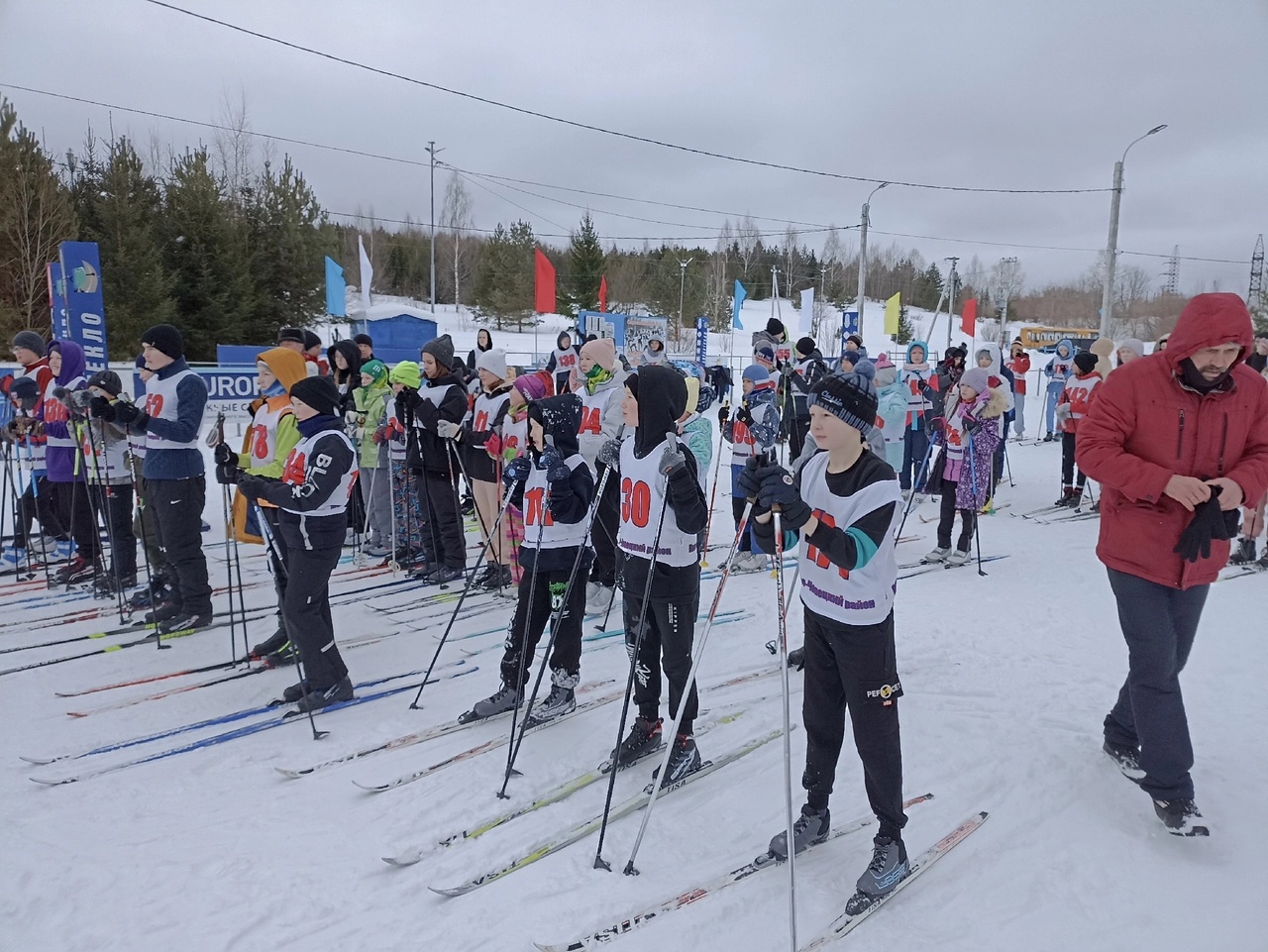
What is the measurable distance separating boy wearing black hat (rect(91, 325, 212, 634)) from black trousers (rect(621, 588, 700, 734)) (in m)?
3.64

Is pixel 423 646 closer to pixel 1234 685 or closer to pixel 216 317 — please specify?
pixel 1234 685

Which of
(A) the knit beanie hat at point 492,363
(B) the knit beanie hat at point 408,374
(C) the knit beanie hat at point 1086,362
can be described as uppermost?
(C) the knit beanie hat at point 1086,362

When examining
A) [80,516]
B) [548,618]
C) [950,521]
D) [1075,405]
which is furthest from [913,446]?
[80,516]

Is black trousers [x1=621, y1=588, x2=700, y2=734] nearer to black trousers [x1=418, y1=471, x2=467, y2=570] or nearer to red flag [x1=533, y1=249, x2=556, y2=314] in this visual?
black trousers [x1=418, y1=471, x2=467, y2=570]

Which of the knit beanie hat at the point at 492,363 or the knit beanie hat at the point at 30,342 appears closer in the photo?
the knit beanie hat at the point at 492,363

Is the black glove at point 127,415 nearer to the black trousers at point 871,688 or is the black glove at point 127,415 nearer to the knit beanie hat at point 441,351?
the knit beanie hat at point 441,351

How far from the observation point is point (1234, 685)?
452 centimetres

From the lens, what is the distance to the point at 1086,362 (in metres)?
9.20

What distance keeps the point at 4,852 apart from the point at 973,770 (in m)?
4.26

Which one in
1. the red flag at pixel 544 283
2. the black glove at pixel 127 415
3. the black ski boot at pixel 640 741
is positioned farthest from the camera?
the red flag at pixel 544 283

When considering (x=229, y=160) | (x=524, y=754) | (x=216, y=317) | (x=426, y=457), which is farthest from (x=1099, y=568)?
(x=229, y=160)

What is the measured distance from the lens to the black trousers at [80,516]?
6.66 metres

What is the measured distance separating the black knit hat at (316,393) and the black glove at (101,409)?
1.89m

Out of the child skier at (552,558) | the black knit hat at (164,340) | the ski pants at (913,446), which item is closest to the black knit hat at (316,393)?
the child skier at (552,558)
